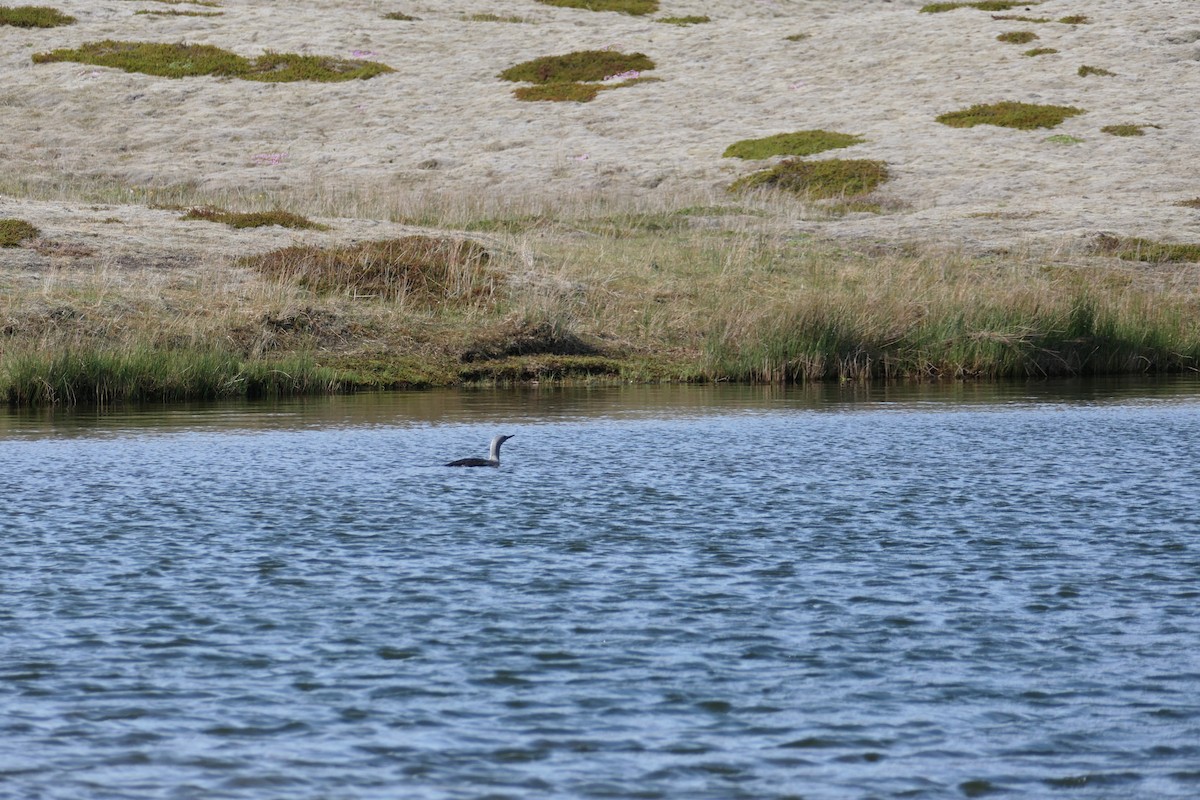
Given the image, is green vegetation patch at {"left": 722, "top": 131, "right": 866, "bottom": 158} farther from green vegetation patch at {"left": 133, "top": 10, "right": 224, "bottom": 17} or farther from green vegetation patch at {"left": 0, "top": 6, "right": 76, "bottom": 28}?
green vegetation patch at {"left": 0, "top": 6, "right": 76, "bottom": 28}

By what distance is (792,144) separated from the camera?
183 feet

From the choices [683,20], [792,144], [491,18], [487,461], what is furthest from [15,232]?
[683,20]

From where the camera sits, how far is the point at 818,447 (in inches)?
710

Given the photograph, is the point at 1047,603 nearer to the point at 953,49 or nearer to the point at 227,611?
the point at 227,611

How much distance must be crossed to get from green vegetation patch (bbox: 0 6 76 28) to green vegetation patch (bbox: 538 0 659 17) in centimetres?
2623

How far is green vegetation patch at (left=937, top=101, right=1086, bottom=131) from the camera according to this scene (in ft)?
187

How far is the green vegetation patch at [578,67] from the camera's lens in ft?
225

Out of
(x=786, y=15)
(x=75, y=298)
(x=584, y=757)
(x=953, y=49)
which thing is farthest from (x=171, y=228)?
(x=786, y=15)

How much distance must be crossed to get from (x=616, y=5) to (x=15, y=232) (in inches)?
2324

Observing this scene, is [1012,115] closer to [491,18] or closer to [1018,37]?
[1018,37]

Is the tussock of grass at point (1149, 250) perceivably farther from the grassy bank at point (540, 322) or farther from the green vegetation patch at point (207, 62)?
the green vegetation patch at point (207, 62)

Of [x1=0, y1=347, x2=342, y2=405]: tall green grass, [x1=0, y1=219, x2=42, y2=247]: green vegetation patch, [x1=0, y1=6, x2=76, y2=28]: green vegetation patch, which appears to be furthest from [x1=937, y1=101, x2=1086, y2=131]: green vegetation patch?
[x1=0, y1=6, x2=76, y2=28]: green vegetation patch

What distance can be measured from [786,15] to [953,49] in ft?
75.9

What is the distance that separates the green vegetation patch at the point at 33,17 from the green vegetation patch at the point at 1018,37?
4153 centimetres
